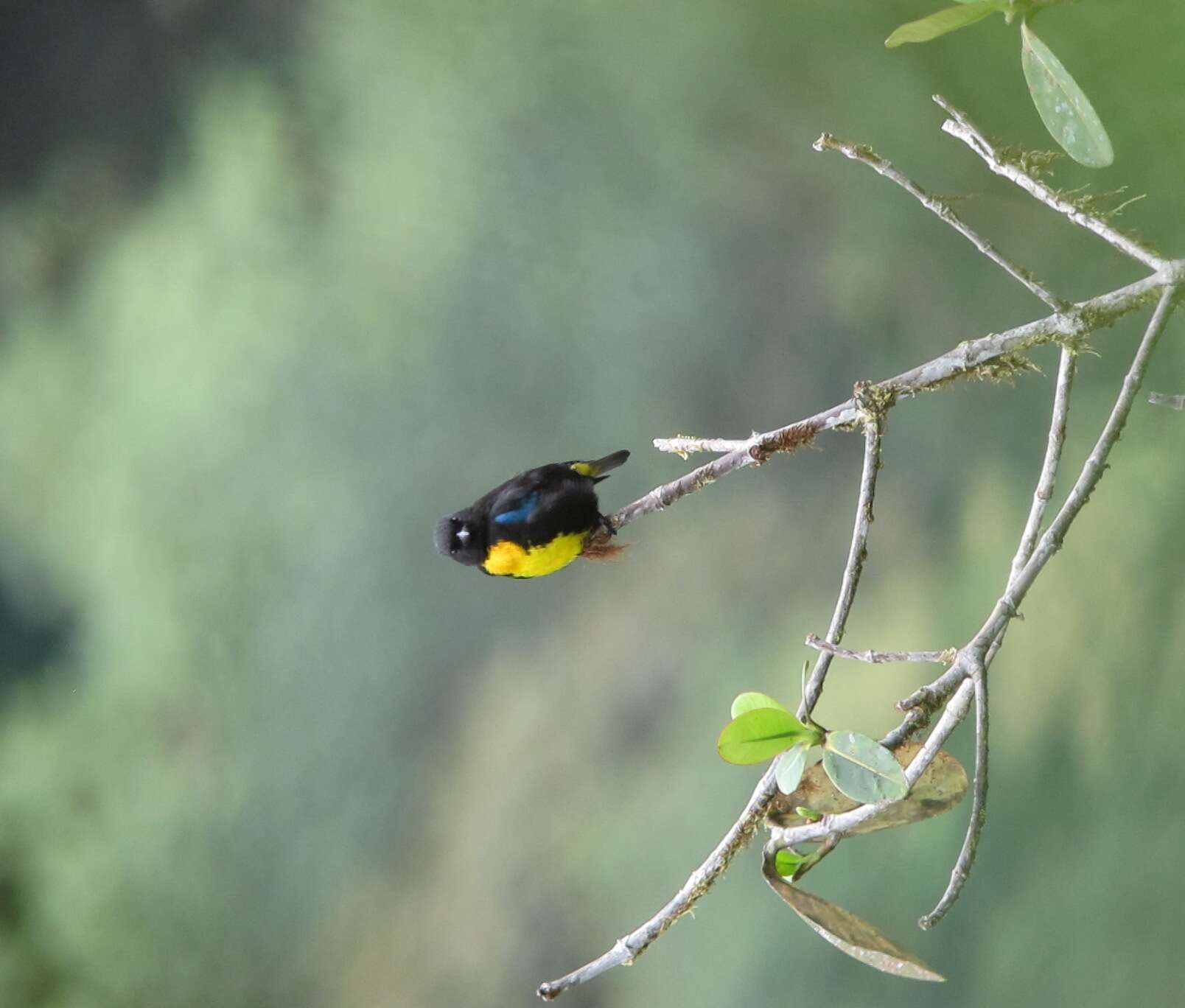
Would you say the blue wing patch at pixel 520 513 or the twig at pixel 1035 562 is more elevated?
the blue wing patch at pixel 520 513

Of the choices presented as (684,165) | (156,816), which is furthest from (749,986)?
(684,165)

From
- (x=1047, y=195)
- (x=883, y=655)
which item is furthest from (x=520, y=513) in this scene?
(x=1047, y=195)

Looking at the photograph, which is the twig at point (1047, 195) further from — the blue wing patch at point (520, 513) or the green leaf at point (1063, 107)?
the blue wing patch at point (520, 513)

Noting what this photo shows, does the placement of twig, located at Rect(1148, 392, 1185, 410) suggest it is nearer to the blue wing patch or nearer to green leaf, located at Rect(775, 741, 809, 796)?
green leaf, located at Rect(775, 741, 809, 796)

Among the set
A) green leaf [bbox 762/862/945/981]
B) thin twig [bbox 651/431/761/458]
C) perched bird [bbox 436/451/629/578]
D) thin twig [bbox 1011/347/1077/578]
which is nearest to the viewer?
green leaf [bbox 762/862/945/981]

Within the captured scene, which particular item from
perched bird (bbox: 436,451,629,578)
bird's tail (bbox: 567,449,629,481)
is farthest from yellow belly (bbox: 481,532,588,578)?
bird's tail (bbox: 567,449,629,481)

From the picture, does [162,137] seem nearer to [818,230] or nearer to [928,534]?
[818,230]

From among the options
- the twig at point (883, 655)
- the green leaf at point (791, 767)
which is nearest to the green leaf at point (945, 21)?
the twig at point (883, 655)
